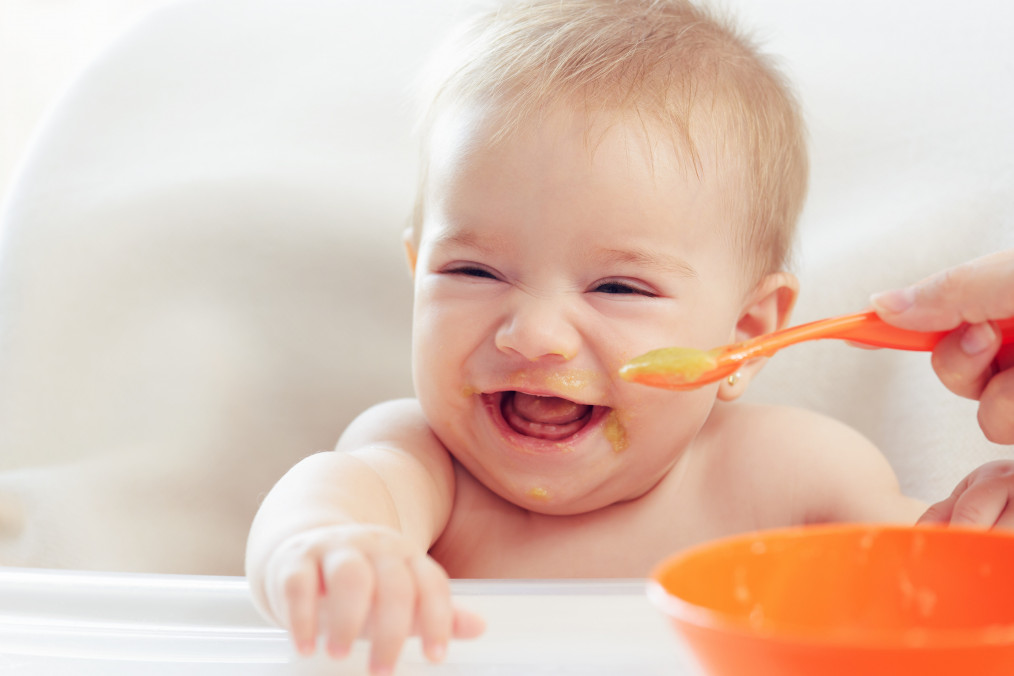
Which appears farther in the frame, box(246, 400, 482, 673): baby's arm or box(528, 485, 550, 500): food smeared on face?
box(528, 485, 550, 500): food smeared on face

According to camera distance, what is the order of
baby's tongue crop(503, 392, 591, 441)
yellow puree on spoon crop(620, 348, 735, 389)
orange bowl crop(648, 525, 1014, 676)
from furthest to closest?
baby's tongue crop(503, 392, 591, 441) → yellow puree on spoon crop(620, 348, 735, 389) → orange bowl crop(648, 525, 1014, 676)

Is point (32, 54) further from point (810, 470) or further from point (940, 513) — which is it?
point (940, 513)

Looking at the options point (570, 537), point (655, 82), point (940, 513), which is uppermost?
point (655, 82)

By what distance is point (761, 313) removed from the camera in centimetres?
95

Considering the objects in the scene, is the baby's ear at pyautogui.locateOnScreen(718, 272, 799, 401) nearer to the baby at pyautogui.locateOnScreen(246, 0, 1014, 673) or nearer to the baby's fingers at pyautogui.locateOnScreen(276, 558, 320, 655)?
the baby at pyautogui.locateOnScreen(246, 0, 1014, 673)

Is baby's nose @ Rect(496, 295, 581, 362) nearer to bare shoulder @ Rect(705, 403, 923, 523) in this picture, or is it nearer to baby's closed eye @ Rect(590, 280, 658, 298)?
baby's closed eye @ Rect(590, 280, 658, 298)

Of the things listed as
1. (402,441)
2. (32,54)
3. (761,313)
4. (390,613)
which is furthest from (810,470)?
(32,54)

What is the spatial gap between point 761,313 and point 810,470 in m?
0.15

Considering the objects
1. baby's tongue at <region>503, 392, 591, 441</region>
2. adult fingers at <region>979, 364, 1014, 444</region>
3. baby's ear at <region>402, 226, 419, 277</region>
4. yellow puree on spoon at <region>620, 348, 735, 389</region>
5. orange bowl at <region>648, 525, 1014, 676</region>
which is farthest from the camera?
baby's ear at <region>402, 226, 419, 277</region>

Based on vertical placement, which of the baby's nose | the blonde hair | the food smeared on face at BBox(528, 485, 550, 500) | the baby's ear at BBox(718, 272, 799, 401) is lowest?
the food smeared on face at BBox(528, 485, 550, 500)

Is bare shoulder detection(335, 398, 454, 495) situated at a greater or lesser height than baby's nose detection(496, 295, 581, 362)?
lesser

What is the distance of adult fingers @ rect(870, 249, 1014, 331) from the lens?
2.21 feet

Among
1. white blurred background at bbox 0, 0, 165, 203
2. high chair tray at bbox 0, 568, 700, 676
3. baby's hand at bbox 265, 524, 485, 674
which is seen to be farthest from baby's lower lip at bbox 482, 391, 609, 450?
white blurred background at bbox 0, 0, 165, 203

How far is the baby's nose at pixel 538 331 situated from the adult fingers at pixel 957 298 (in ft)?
0.72
